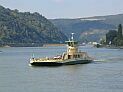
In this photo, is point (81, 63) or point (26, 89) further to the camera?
point (81, 63)

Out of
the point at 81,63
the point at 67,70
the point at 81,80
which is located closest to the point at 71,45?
the point at 81,63

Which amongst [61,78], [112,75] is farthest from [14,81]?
[112,75]

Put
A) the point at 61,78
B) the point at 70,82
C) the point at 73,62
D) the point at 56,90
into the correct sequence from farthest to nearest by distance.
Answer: the point at 73,62 → the point at 61,78 → the point at 70,82 → the point at 56,90

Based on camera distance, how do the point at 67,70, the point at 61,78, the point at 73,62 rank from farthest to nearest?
the point at 73,62, the point at 67,70, the point at 61,78

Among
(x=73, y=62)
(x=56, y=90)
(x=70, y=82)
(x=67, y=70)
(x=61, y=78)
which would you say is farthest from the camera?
(x=73, y=62)

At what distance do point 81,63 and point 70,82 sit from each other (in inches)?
1146

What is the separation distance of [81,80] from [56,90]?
811cm

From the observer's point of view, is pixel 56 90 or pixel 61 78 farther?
pixel 61 78

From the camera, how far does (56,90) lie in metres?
45.6

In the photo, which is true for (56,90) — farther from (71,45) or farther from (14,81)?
(71,45)

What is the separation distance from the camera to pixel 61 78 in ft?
182

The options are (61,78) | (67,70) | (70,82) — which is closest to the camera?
(70,82)

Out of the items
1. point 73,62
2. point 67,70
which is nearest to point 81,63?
point 73,62

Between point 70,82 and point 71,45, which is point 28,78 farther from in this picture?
point 71,45
